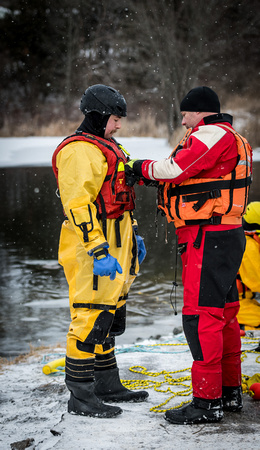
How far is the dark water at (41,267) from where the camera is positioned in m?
5.48

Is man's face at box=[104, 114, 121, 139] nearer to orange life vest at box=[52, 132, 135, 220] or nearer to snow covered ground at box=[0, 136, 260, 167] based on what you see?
orange life vest at box=[52, 132, 135, 220]

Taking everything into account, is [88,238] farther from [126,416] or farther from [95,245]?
[126,416]

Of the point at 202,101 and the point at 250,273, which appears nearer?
the point at 202,101

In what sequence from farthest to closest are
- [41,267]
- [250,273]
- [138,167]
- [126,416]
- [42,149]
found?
[42,149] < [41,267] < [250,273] < [138,167] < [126,416]

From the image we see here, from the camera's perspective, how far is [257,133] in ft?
50.0

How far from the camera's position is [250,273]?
420 cm

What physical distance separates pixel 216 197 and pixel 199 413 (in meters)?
1.05

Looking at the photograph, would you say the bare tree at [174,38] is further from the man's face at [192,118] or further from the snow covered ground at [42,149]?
the man's face at [192,118]

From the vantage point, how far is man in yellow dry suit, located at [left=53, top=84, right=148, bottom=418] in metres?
2.63

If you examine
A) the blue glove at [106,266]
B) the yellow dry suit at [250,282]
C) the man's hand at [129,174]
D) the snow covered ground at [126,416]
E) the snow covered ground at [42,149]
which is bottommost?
the snow covered ground at [126,416]

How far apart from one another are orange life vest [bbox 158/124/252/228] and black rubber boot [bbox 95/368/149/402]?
969 millimetres

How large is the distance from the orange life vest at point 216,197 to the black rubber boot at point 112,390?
969 mm

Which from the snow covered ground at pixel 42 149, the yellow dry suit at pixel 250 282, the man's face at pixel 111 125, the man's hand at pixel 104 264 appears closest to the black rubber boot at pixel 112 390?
the man's hand at pixel 104 264

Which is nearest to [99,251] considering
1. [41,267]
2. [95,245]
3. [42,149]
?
[95,245]
